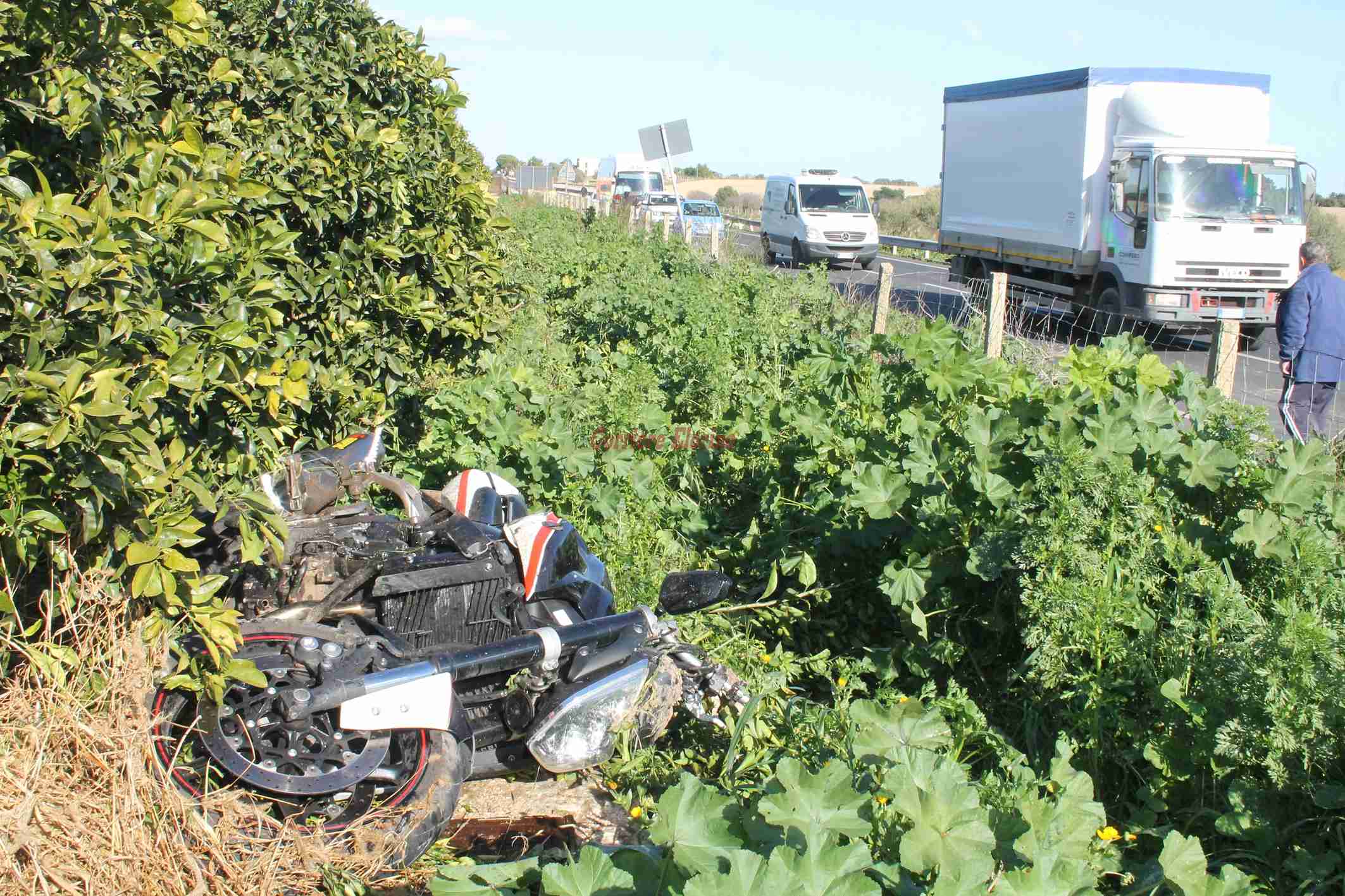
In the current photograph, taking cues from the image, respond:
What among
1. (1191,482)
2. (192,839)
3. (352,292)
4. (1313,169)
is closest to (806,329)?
(352,292)

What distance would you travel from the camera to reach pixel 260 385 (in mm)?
3203

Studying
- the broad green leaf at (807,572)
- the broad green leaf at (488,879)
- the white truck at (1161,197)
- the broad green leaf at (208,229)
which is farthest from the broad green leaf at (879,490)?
the white truck at (1161,197)

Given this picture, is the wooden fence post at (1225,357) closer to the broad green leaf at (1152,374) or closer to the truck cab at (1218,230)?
the broad green leaf at (1152,374)

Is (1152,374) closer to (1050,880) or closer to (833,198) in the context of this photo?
(1050,880)

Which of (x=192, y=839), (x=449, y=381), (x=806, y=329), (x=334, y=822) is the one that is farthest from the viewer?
(x=806, y=329)

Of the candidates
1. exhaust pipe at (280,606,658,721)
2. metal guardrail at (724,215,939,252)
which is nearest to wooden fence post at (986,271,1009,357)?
exhaust pipe at (280,606,658,721)

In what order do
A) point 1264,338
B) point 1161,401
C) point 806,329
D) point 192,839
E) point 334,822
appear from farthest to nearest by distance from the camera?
1. point 1264,338
2. point 806,329
3. point 1161,401
4. point 334,822
5. point 192,839

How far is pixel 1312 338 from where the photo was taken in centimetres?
802

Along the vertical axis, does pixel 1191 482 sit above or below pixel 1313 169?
below

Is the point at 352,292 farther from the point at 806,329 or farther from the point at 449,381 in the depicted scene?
the point at 806,329

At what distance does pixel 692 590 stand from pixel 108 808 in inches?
83.1

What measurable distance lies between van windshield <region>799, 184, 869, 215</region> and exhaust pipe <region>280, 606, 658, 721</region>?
2375 centimetres

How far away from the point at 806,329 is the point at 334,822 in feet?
24.8

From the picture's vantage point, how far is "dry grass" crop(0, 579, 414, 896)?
283 cm
